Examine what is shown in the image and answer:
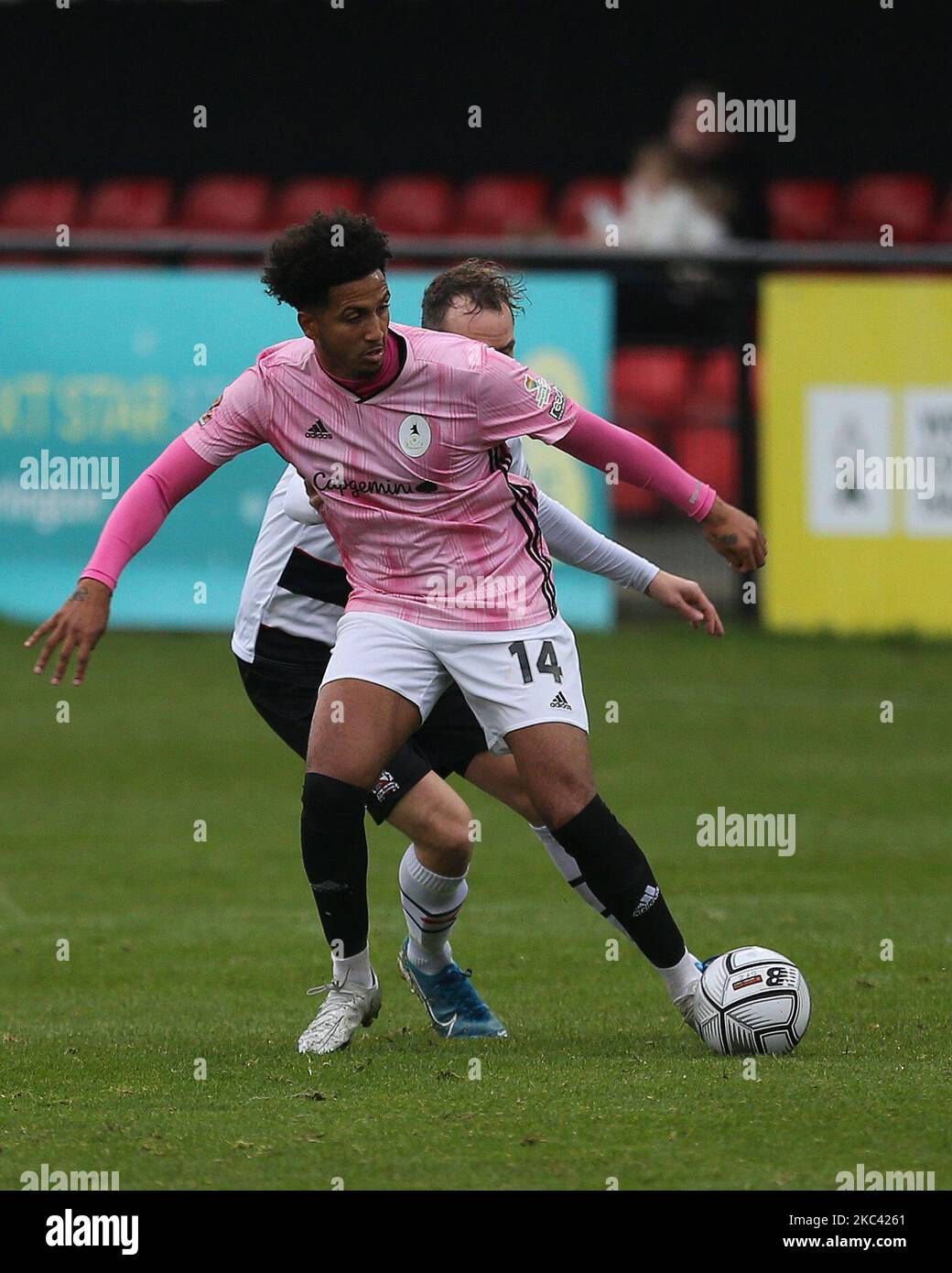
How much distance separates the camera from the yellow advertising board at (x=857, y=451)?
1405 centimetres

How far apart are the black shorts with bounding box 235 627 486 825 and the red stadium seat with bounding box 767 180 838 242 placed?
15.0m

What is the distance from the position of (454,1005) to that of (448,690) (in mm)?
844

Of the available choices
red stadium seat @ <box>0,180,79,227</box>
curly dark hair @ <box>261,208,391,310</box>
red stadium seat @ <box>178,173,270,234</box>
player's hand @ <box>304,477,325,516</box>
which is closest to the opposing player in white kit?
player's hand @ <box>304,477,325,516</box>

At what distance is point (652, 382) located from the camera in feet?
48.2

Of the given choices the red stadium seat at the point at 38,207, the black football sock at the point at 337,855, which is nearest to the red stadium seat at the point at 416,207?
the red stadium seat at the point at 38,207

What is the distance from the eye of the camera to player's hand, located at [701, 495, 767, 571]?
5.48 metres

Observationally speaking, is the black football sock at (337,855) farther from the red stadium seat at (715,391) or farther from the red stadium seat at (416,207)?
the red stadium seat at (416,207)

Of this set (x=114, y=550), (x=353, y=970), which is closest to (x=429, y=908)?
(x=353, y=970)

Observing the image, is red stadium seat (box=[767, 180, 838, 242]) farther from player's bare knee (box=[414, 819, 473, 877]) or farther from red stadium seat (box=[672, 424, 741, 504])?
player's bare knee (box=[414, 819, 473, 877])

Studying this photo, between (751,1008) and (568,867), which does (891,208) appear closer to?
(568,867)

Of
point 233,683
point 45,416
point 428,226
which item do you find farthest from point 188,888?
point 428,226

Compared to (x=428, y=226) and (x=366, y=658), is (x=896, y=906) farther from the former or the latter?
(x=428, y=226)

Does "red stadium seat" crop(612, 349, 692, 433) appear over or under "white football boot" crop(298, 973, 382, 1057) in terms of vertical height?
over

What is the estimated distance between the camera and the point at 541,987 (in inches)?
263
